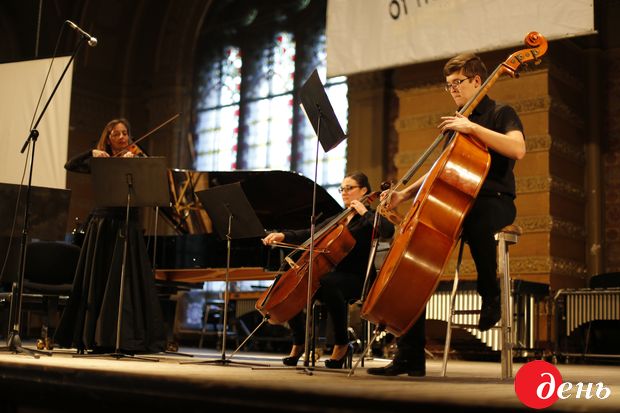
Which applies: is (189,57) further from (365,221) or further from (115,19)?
(365,221)

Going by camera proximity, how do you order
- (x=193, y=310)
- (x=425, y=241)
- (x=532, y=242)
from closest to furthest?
(x=425, y=241) < (x=532, y=242) < (x=193, y=310)

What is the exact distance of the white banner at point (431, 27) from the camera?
24.1ft

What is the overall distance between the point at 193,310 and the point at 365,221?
6.99 m

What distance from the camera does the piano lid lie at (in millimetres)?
7148

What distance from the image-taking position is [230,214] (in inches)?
188

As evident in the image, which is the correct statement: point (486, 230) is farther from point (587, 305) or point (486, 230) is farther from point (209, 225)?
point (209, 225)

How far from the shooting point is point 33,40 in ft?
39.9

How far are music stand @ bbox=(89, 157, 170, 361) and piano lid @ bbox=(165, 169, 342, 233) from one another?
209 cm

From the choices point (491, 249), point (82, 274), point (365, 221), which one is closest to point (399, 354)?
point (491, 249)

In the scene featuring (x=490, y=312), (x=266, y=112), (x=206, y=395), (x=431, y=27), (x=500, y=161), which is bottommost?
(x=206, y=395)

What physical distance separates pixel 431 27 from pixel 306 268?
4.14 metres

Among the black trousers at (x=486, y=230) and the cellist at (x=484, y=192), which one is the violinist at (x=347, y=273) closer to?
the cellist at (x=484, y=192)

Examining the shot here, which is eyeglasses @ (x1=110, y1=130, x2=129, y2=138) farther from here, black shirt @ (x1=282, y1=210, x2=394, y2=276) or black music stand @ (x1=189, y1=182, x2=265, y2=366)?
black shirt @ (x1=282, y1=210, x2=394, y2=276)

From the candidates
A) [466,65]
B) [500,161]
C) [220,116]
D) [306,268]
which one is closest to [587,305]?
[306,268]
